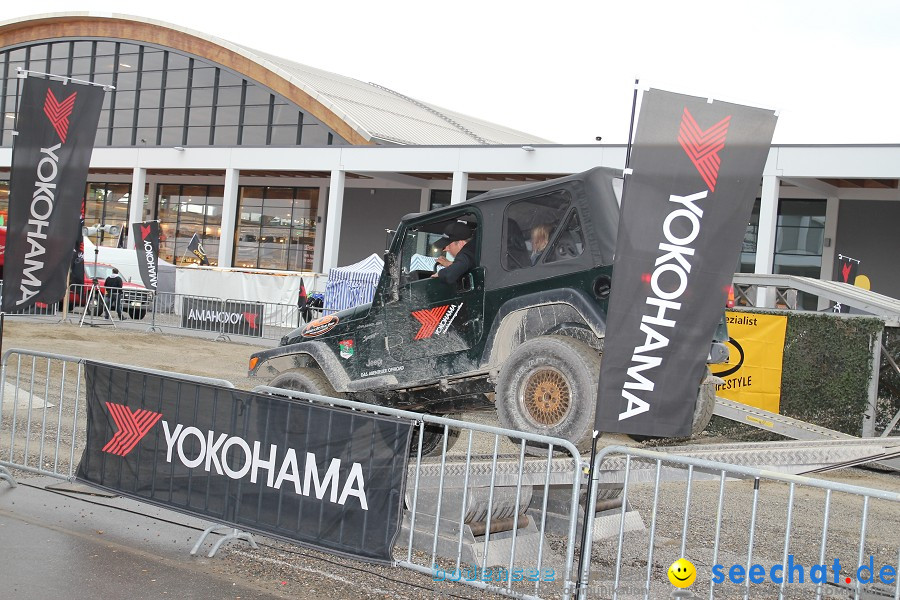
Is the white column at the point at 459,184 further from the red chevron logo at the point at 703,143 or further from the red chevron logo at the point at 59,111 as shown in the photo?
the red chevron logo at the point at 703,143

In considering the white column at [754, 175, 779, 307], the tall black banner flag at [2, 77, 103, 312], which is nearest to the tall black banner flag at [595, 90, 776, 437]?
the tall black banner flag at [2, 77, 103, 312]

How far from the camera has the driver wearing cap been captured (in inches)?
295

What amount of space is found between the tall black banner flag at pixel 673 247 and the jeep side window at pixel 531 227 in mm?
2278

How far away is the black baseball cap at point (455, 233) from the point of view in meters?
7.66

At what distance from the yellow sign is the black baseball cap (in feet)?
23.8

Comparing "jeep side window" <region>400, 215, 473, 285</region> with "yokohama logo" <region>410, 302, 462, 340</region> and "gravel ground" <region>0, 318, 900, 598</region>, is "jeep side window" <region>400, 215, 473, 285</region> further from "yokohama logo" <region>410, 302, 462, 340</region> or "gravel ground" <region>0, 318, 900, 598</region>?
"gravel ground" <region>0, 318, 900, 598</region>

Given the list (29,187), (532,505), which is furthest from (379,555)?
(29,187)

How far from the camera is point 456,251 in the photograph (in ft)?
25.5

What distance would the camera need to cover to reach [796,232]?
102 ft

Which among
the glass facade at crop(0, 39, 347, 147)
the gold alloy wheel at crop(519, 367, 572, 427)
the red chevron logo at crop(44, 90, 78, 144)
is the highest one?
the glass facade at crop(0, 39, 347, 147)

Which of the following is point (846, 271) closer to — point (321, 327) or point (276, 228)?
point (321, 327)

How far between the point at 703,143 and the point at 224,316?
2048 cm

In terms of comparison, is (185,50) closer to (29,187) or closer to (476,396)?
(29,187)

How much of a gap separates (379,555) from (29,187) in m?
5.53
